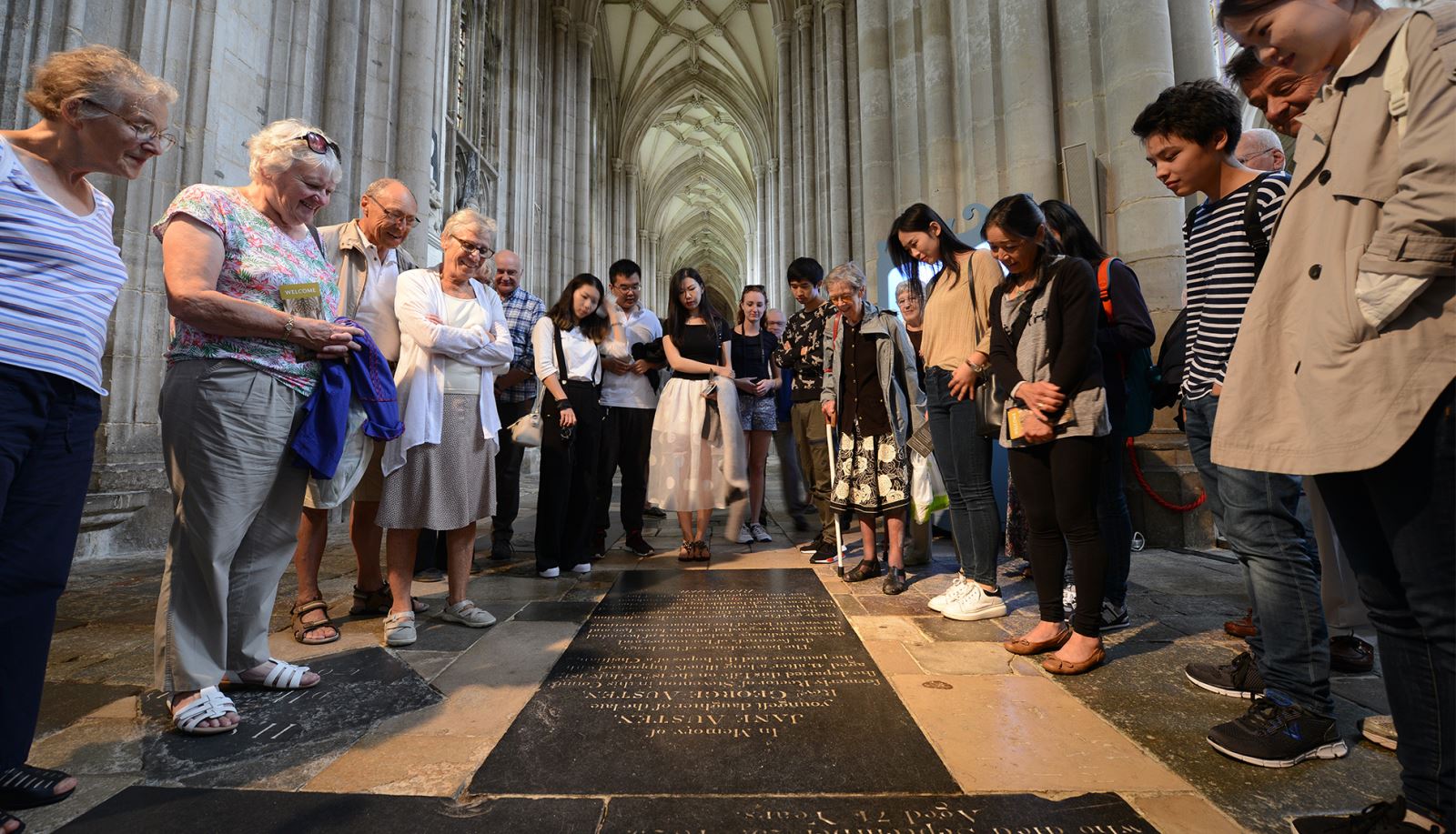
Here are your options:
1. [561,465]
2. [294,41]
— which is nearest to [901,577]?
[561,465]

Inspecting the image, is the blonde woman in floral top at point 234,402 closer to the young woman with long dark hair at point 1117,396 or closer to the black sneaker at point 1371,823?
the black sneaker at point 1371,823

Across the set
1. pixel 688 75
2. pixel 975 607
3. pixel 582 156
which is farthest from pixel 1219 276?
pixel 688 75

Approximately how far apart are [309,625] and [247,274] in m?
1.32

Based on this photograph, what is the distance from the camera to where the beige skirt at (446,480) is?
240 centimetres

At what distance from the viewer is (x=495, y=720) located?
1.66 m

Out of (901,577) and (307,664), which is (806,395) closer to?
(901,577)

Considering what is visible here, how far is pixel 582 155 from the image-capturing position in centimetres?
1541

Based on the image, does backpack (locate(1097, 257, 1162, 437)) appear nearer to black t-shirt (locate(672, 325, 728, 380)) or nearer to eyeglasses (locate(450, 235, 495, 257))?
black t-shirt (locate(672, 325, 728, 380))

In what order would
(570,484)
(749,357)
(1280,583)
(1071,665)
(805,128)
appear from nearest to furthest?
(1280,583)
(1071,665)
(570,484)
(749,357)
(805,128)

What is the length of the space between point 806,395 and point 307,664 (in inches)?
116

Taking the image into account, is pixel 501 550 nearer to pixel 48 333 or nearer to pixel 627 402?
pixel 627 402

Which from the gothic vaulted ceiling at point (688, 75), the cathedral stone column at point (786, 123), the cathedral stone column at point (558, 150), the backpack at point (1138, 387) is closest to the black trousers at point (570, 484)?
the backpack at point (1138, 387)

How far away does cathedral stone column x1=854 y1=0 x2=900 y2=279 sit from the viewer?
775 cm

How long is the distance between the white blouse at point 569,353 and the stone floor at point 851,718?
1299 millimetres
